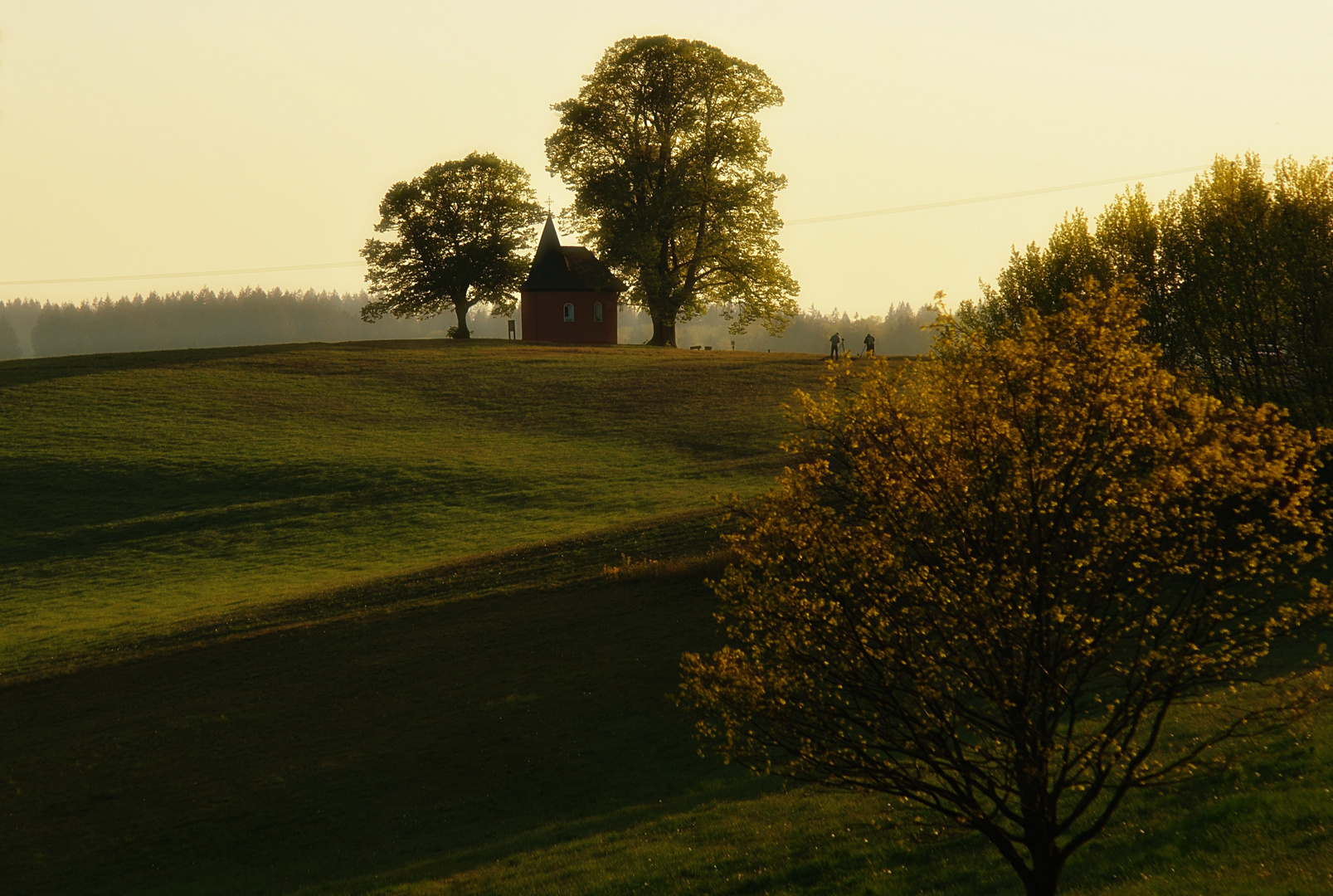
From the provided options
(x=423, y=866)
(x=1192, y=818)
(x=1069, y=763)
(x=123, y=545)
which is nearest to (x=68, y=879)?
(x=423, y=866)

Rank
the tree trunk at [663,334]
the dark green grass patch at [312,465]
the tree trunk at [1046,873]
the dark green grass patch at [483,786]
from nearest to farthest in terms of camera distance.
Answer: the tree trunk at [1046,873] → the dark green grass patch at [483,786] → the dark green grass patch at [312,465] → the tree trunk at [663,334]

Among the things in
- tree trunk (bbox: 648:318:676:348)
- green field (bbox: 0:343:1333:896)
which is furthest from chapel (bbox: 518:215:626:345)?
green field (bbox: 0:343:1333:896)

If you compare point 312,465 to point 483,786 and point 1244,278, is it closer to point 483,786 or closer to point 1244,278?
point 483,786

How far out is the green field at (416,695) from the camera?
16.1 m

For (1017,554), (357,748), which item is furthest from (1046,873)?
(357,748)

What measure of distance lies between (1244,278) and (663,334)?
189 feet

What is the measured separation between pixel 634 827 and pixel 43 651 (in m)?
20.8

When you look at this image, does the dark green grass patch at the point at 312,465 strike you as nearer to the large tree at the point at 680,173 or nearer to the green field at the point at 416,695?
the green field at the point at 416,695

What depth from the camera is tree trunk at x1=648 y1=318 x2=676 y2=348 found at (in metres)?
86.0

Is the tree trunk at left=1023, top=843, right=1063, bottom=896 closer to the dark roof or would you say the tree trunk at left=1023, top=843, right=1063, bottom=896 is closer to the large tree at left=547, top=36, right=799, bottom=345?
the large tree at left=547, top=36, right=799, bottom=345

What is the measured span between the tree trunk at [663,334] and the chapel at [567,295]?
381 cm

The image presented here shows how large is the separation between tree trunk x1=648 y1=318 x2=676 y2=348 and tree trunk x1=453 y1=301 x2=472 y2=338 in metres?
15.3

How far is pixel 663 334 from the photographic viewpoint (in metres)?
88.1

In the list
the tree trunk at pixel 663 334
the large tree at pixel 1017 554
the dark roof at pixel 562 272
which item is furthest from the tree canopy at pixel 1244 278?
the dark roof at pixel 562 272
